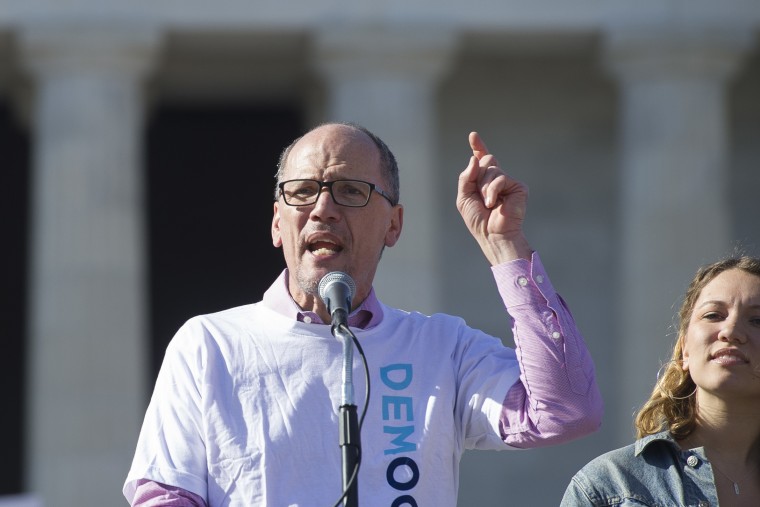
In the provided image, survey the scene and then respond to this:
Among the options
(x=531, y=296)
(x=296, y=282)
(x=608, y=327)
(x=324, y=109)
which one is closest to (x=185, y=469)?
(x=296, y=282)

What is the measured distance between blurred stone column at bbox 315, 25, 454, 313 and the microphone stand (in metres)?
14.6

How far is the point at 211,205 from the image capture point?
78.0 feet

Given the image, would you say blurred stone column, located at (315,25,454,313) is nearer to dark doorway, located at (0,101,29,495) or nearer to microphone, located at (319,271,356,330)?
dark doorway, located at (0,101,29,495)

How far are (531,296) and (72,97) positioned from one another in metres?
14.8

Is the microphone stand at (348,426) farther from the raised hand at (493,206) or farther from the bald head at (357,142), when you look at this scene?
the bald head at (357,142)

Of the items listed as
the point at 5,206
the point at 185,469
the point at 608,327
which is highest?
the point at 5,206

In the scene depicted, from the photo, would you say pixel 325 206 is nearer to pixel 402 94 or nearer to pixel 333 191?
pixel 333 191

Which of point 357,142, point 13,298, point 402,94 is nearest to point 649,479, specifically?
point 357,142

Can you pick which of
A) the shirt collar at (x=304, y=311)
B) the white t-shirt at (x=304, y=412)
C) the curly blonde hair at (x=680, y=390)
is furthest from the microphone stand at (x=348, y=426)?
the curly blonde hair at (x=680, y=390)

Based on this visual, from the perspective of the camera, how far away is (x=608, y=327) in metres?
22.4

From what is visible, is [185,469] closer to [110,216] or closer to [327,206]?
[327,206]

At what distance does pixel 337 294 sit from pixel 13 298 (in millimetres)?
19815

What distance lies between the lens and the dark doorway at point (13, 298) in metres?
24.0

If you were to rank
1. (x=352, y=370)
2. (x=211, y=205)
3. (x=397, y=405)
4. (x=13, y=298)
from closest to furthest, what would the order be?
(x=352, y=370) < (x=397, y=405) < (x=211, y=205) < (x=13, y=298)
